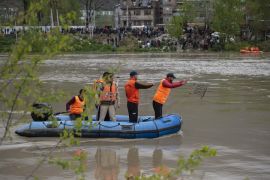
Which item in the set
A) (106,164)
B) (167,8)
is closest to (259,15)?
(167,8)

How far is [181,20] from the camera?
78.7m

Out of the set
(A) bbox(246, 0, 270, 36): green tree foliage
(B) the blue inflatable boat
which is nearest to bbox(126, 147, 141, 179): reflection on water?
(B) the blue inflatable boat

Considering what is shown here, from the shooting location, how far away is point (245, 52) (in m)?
64.8

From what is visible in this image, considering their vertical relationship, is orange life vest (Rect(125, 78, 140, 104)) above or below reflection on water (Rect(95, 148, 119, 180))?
above

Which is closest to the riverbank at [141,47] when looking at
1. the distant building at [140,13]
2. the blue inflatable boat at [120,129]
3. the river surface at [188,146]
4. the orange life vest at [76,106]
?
the river surface at [188,146]

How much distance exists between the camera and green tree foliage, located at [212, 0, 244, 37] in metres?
74.1

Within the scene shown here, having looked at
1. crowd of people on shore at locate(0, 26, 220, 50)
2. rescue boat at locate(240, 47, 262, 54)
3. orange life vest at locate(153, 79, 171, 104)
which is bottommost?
rescue boat at locate(240, 47, 262, 54)

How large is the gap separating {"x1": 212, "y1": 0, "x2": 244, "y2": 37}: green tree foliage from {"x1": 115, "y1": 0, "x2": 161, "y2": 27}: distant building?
39383 millimetres

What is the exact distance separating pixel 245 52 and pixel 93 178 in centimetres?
5674

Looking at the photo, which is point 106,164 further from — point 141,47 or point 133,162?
point 141,47

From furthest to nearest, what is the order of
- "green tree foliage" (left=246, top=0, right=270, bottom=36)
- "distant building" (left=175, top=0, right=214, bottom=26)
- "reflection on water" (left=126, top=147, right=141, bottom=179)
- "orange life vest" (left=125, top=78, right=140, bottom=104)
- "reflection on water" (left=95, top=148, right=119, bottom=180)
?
"distant building" (left=175, top=0, right=214, bottom=26)
"green tree foliage" (left=246, top=0, right=270, bottom=36)
"orange life vest" (left=125, top=78, right=140, bottom=104)
"reflection on water" (left=126, top=147, right=141, bottom=179)
"reflection on water" (left=95, top=148, right=119, bottom=180)

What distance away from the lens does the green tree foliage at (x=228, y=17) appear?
74125 mm

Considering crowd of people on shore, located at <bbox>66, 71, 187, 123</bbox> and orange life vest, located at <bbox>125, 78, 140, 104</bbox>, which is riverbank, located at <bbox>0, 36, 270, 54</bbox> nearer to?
crowd of people on shore, located at <bbox>66, 71, 187, 123</bbox>

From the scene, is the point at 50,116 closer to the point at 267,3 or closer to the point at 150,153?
the point at 150,153
